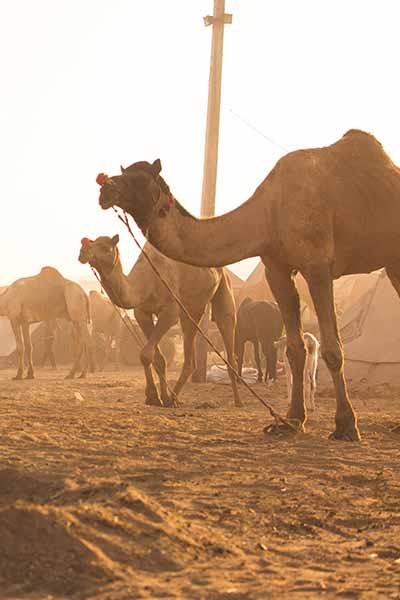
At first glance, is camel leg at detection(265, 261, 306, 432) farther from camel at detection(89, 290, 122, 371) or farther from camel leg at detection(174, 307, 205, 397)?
camel at detection(89, 290, 122, 371)

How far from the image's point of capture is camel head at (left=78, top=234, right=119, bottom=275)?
34.4ft

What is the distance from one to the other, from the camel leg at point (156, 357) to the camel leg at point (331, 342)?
3302 mm

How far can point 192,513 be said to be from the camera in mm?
4566

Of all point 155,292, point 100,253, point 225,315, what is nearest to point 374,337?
point 225,315

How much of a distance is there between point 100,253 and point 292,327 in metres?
3.12

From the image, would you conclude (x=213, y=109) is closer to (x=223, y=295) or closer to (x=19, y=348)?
(x=19, y=348)

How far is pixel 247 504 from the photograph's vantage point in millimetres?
4875

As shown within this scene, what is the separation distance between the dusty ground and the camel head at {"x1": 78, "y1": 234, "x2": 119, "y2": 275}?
2.74 metres

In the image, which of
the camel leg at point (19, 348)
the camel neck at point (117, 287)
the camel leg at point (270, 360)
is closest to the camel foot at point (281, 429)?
the camel neck at point (117, 287)

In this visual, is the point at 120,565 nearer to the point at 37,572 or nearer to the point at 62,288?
the point at 37,572

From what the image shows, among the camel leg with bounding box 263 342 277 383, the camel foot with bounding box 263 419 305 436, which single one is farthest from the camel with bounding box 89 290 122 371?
the camel foot with bounding box 263 419 305 436

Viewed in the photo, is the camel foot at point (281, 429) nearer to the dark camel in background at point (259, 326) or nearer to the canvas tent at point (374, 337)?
the canvas tent at point (374, 337)

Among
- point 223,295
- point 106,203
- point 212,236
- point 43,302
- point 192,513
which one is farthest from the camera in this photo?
point 43,302

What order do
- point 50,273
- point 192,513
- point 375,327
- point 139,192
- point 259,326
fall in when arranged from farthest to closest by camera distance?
point 50,273
point 259,326
point 375,327
point 139,192
point 192,513
